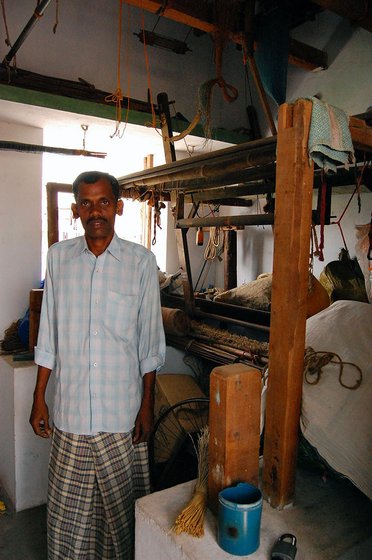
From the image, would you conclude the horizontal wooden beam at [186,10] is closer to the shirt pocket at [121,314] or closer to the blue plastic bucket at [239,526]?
the shirt pocket at [121,314]

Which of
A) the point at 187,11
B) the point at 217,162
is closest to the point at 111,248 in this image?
the point at 217,162

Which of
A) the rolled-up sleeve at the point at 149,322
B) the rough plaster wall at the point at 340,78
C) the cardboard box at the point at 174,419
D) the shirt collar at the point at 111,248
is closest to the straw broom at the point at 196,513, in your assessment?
the rolled-up sleeve at the point at 149,322

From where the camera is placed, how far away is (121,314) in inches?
79.6

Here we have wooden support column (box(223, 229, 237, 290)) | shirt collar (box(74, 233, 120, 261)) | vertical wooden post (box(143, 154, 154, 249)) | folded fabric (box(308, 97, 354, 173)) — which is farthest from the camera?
vertical wooden post (box(143, 154, 154, 249))

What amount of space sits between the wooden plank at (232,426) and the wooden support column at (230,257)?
3.84 m

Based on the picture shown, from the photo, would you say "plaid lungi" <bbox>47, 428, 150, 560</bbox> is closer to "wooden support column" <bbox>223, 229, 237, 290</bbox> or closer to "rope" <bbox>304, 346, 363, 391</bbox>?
"rope" <bbox>304, 346, 363, 391</bbox>

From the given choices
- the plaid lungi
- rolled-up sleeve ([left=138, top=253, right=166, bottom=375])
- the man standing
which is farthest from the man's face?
the plaid lungi

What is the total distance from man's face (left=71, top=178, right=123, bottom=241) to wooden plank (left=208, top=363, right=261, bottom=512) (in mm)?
955

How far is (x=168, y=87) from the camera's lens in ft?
15.5

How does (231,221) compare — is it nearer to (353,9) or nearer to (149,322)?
(149,322)

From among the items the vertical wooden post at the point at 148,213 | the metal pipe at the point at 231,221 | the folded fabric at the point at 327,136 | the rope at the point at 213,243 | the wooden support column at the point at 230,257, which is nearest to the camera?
the folded fabric at the point at 327,136

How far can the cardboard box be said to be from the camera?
328 centimetres

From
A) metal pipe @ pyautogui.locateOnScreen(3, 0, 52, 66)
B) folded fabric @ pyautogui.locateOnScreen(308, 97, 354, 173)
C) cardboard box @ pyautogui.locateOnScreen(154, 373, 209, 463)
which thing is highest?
metal pipe @ pyautogui.locateOnScreen(3, 0, 52, 66)

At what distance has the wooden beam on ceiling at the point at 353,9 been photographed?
3.02m
